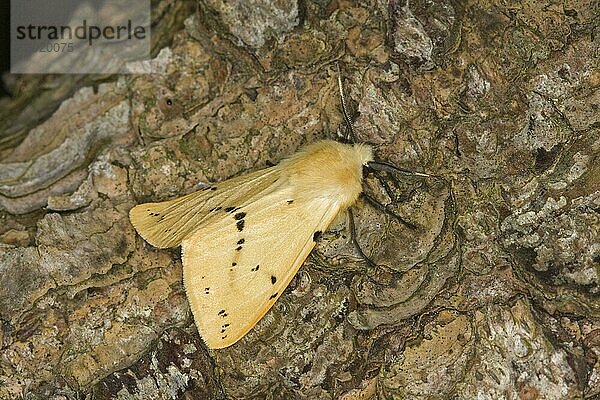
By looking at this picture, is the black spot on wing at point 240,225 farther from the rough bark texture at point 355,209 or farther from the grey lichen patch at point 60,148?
the grey lichen patch at point 60,148

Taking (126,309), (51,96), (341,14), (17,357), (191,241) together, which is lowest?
(17,357)

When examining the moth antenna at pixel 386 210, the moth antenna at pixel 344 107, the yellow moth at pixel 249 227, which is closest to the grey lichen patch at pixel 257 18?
the moth antenna at pixel 344 107

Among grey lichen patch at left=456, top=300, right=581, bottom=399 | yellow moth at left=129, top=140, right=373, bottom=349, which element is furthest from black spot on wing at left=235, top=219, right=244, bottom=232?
grey lichen patch at left=456, top=300, right=581, bottom=399

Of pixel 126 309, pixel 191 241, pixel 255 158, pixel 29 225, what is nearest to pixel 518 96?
pixel 255 158

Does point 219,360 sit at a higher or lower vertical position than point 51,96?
lower

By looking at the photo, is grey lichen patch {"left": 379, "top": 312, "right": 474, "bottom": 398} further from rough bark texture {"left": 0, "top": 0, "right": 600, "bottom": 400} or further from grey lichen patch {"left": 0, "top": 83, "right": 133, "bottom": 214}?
grey lichen patch {"left": 0, "top": 83, "right": 133, "bottom": 214}

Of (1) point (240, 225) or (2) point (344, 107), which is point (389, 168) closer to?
Answer: (2) point (344, 107)

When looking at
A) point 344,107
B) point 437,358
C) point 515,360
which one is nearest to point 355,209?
point 344,107

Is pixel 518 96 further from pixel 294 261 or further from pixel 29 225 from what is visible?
pixel 29 225
